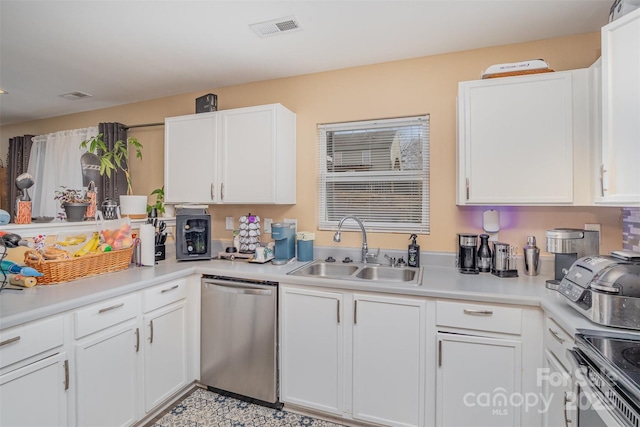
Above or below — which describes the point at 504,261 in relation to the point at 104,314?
above

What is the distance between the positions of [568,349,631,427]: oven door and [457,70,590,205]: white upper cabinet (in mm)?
989

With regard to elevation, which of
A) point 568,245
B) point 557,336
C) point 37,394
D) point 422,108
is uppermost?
point 422,108

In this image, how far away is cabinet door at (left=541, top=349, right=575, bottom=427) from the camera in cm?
130

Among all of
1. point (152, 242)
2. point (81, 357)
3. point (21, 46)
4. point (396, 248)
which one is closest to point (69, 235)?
point (152, 242)

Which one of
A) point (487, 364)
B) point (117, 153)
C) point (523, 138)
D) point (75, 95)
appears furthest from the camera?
point (117, 153)

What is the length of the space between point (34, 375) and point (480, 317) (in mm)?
2100

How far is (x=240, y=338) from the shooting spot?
6.97 ft

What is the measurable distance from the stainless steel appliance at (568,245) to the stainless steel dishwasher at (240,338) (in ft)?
5.35

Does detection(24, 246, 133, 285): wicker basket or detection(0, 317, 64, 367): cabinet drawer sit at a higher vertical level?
detection(24, 246, 133, 285): wicker basket

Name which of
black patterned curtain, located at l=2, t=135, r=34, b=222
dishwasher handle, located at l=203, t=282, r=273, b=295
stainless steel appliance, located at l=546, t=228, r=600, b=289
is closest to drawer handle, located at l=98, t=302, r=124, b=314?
dishwasher handle, located at l=203, t=282, r=273, b=295

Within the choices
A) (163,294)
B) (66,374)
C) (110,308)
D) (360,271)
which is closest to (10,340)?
(66,374)

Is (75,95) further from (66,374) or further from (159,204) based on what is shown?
(66,374)

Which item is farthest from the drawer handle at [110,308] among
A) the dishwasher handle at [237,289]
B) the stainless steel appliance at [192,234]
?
the stainless steel appliance at [192,234]

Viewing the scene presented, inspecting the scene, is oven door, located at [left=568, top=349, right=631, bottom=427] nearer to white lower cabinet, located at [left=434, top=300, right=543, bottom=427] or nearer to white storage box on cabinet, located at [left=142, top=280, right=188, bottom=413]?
white lower cabinet, located at [left=434, top=300, right=543, bottom=427]
